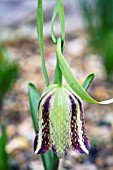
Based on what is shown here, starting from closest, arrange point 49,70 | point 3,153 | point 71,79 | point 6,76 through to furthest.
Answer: point 71,79 < point 3,153 < point 6,76 < point 49,70

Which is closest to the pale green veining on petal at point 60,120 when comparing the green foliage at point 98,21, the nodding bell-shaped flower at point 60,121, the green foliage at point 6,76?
the nodding bell-shaped flower at point 60,121

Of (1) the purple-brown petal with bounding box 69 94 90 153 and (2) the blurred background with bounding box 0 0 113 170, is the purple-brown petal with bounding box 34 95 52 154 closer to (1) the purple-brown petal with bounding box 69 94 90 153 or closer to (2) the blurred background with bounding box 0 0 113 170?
(1) the purple-brown petal with bounding box 69 94 90 153

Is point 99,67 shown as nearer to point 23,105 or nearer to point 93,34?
point 93,34

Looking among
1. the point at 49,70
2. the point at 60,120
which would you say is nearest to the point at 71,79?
the point at 60,120

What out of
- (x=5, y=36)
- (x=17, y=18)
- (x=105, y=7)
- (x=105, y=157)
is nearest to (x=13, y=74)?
(x=105, y=157)

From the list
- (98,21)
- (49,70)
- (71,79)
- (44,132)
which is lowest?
(49,70)

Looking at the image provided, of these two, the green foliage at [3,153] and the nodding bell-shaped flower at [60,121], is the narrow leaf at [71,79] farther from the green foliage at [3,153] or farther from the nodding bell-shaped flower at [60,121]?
the green foliage at [3,153]

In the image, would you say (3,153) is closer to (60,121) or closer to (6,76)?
(60,121)

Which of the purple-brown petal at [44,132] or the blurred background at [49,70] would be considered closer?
the purple-brown petal at [44,132]
